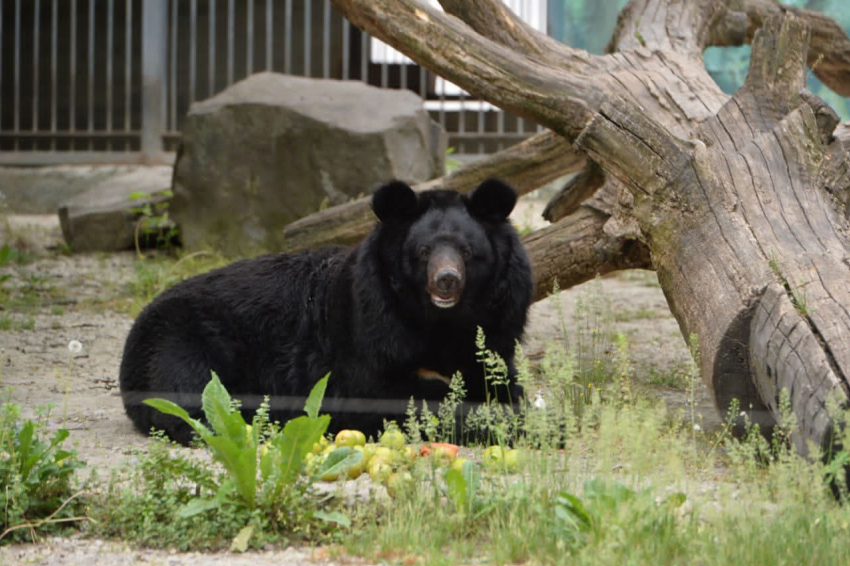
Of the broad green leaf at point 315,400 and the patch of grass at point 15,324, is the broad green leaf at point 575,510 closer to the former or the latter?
the broad green leaf at point 315,400

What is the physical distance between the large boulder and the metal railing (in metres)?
2.91

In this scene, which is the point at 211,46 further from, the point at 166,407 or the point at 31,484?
the point at 31,484

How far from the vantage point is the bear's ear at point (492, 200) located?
15.5ft

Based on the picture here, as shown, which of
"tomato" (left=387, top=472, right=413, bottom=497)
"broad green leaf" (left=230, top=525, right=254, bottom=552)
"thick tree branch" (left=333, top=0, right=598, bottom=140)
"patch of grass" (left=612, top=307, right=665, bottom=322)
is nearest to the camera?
"broad green leaf" (left=230, top=525, right=254, bottom=552)

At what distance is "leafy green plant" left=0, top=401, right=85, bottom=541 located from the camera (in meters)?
3.31

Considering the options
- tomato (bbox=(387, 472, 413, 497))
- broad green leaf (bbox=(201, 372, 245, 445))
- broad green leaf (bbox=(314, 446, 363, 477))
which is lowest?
tomato (bbox=(387, 472, 413, 497))

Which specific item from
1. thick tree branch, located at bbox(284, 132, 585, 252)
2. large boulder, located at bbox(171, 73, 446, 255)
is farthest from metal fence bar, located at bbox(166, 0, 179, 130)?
thick tree branch, located at bbox(284, 132, 585, 252)

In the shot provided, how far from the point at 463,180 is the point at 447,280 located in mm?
2379

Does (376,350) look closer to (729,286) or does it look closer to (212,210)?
(729,286)

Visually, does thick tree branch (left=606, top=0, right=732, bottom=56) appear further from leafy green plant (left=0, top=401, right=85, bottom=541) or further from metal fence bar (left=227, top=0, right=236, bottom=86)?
metal fence bar (left=227, top=0, right=236, bottom=86)

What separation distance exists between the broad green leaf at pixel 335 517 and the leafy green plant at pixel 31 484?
73 cm

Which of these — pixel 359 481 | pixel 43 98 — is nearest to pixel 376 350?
pixel 359 481

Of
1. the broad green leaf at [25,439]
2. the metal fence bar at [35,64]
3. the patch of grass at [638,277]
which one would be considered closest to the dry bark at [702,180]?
the broad green leaf at [25,439]

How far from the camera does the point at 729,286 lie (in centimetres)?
415
